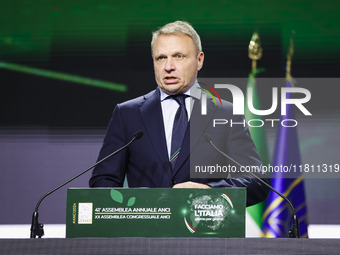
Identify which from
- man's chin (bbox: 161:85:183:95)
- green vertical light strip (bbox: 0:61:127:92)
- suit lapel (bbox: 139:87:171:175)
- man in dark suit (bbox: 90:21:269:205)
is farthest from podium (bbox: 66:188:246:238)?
green vertical light strip (bbox: 0:61:127:92)

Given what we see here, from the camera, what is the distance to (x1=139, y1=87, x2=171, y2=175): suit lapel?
2.96 metres

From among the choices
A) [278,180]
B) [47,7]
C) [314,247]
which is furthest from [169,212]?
[47,7]

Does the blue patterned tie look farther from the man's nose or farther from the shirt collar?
the man's nose

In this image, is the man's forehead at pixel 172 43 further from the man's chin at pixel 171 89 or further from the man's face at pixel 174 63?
the man's chin at pixel 171 89

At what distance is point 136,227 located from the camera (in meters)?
2.03

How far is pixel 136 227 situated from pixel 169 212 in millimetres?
138

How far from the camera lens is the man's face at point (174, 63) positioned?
124 inches

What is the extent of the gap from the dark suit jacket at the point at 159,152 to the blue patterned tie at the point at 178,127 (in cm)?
4

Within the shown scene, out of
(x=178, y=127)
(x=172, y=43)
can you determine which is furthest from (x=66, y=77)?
(x=178, y=127)

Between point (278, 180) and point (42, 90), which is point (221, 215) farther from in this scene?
point (42, 90)

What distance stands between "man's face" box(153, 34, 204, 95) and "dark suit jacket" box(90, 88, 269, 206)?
13cm

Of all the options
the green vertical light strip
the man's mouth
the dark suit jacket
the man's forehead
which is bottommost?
the dark suit jacket

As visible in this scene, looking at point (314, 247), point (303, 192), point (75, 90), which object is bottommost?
point (314, 247)

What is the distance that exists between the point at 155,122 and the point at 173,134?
0.43 feet
